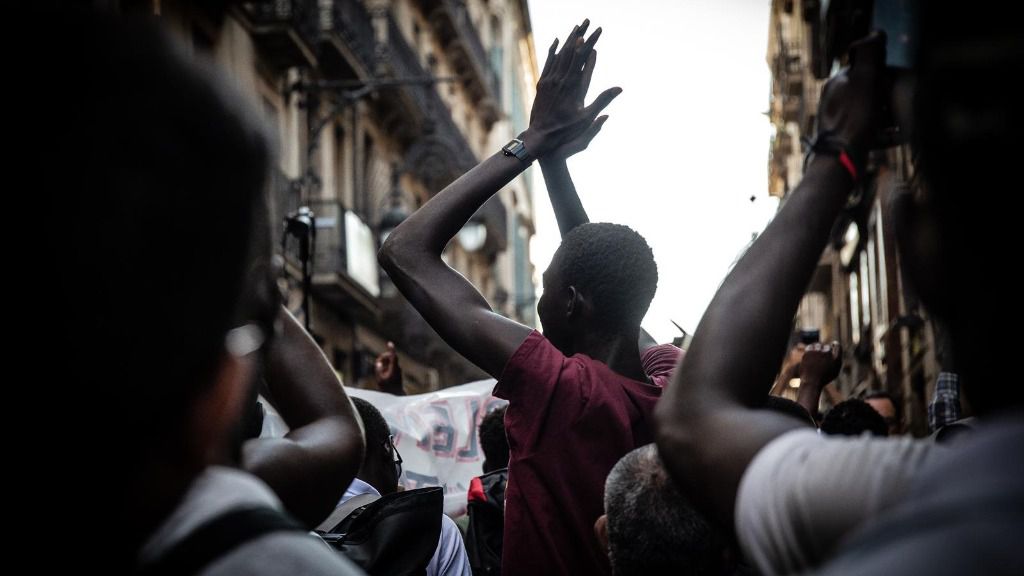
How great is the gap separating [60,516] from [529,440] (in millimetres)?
1576

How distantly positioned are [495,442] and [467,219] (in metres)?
2.89

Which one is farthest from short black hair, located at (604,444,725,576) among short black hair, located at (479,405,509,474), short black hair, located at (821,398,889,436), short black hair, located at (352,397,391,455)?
short black hair, located at (479,405,509,474)

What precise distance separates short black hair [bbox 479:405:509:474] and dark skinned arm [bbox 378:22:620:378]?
2.77 metres

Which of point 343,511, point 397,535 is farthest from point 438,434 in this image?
point 397,535

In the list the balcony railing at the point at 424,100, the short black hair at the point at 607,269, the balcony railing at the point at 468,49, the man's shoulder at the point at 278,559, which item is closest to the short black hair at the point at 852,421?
the short black hair at the point at 607,269

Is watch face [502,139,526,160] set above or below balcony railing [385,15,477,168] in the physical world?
below

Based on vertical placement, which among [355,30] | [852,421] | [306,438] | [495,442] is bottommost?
[495,442]

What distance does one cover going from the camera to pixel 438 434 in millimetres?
6633

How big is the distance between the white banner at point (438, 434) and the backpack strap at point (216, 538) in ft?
17.4

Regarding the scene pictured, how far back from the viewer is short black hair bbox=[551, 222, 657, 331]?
2.86m

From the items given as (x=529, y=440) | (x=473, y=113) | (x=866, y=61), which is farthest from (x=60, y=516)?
(x=473, y=113)

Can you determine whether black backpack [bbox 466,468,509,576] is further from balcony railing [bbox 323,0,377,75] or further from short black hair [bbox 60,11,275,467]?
balcony railing [bbox 323,0,377,75]

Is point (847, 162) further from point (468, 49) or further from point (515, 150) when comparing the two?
point (468, 49)

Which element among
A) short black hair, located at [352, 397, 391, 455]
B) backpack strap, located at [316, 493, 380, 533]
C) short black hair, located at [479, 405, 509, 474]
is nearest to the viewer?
backpack strap, located at [316, 493, 380, 533]
